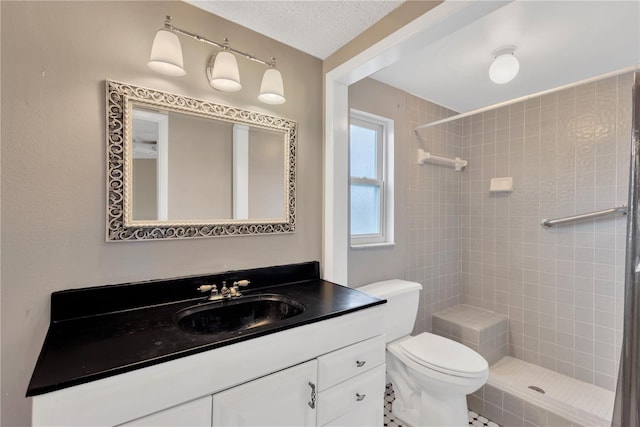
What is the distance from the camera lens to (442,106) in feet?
8.18

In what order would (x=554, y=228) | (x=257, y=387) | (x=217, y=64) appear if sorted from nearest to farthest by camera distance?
1. (x=257, y=387)
2. (x=217, y=64)
3. (x=554, y=228)

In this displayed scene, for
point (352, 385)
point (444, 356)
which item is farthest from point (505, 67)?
point (352, 385)

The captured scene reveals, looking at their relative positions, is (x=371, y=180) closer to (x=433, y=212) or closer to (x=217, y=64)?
(x=433, y=212)

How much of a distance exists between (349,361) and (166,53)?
1.40 metres

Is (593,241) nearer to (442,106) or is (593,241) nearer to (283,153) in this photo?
(442,106)

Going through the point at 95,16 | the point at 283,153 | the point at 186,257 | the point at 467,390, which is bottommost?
the point at 467,390

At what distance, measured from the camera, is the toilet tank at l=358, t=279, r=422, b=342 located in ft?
5.80

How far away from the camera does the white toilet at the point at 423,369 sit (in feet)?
4.87

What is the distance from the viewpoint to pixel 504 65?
62.4 inches

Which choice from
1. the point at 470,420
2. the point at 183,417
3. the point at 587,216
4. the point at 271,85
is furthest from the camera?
the point at 587,216

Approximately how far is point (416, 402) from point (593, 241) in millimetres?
1640

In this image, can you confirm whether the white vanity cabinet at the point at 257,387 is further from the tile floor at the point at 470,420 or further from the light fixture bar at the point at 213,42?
the light fixture bar at the point at 213,42

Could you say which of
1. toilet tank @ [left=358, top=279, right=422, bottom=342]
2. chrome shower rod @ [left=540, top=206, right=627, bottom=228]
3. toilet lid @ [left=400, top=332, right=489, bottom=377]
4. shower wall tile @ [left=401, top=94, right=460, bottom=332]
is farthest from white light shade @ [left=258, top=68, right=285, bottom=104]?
chrome shower rod @ [left=540, top=206, right=627, bottom=228]

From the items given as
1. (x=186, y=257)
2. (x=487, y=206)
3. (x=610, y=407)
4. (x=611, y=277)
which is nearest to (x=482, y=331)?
(x=610, y=407)
